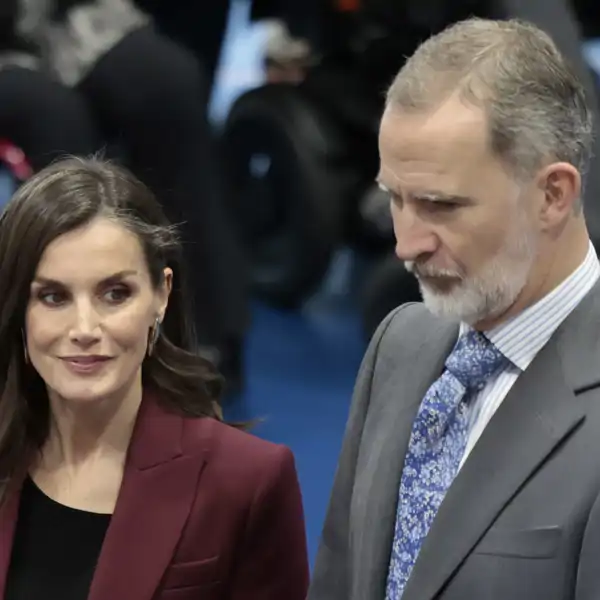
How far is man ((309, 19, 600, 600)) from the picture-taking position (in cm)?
109

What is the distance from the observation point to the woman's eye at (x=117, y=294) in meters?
1.47

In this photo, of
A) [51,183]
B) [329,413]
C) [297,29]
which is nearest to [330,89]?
[297,29]

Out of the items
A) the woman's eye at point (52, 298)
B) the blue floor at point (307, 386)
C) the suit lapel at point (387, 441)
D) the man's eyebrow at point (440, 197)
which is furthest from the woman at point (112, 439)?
the blue floor at point (307, 386)

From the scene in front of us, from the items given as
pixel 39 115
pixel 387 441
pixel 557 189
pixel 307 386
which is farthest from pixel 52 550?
pixel 307 386

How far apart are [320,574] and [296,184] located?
10.2ft

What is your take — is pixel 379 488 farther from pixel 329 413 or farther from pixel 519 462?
pixel 329 413

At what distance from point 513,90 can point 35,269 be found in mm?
624

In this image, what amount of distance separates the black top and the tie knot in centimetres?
54

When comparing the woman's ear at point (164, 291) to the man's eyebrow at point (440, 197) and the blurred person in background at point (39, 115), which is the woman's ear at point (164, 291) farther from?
the blurred person in background at point (39, 115)

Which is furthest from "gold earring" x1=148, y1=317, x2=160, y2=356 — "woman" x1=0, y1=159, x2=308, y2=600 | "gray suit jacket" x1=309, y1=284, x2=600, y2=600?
"gray suit jacket" x1=309, y1=284, x2=600, y2=600

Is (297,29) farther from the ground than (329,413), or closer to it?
farther from the ground

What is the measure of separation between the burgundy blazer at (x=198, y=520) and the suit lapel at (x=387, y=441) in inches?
10.0

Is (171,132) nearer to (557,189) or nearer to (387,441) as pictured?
(387,441)

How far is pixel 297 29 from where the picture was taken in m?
4.88
